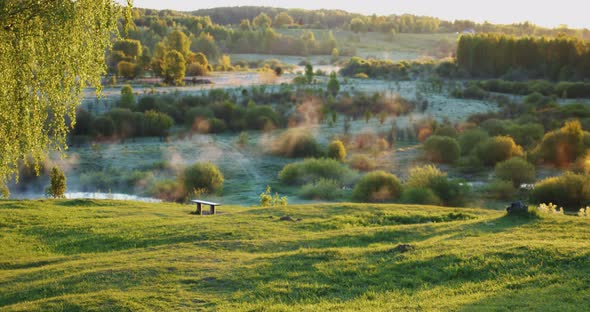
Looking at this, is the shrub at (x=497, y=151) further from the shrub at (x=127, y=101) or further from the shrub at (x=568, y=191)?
the shrub at (x=127, y=101)

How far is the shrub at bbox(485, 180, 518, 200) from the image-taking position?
81.7 feet

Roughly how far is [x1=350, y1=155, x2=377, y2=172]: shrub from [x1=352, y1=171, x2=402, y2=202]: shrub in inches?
241

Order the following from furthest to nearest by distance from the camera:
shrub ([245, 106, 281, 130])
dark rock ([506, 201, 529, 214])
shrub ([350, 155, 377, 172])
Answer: shrub ([245, 106, 281, 130])
shrub ([350, 155, 377, 172])
dark rock ([506, 201, 529, 214])

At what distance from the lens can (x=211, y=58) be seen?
90.5m

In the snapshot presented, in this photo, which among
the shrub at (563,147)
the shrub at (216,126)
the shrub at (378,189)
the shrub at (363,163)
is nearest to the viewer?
the shrub at (378,189)

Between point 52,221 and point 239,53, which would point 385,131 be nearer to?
point 52,221

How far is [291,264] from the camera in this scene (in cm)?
1156

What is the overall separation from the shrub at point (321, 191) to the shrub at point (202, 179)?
3.51 m

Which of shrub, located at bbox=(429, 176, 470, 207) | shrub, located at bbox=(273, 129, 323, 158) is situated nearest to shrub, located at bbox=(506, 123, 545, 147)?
shrub, located at bbox=(273, 129, 323, 158)

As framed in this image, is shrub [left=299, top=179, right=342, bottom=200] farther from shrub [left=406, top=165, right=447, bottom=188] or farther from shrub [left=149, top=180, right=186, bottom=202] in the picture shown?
shrub [left=149, top=180, right=186, bottom=202]

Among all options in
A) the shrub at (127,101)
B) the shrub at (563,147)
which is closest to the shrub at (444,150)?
the shrub at (563,147)

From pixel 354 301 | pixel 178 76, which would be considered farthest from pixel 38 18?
pixel 178 76

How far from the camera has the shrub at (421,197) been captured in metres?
23.0

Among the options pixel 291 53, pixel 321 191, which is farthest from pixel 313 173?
pixel 291 53
